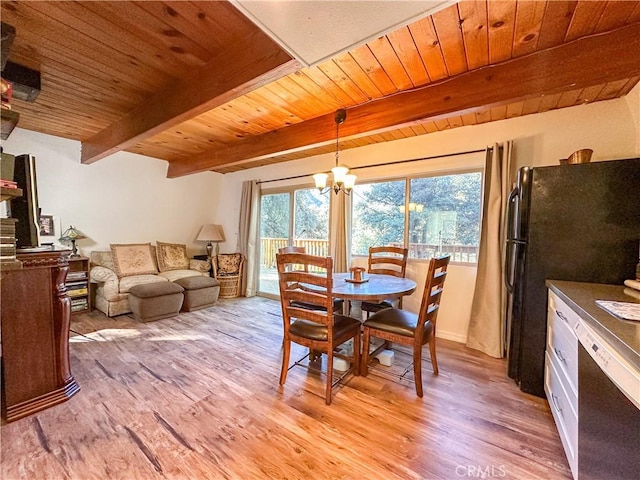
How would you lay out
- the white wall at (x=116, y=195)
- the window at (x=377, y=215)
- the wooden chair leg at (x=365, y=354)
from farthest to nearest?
the white wall at (x=116, y=195)
the window at (x=377, y=215)
the wooden chair leg at (x=365, y=354)

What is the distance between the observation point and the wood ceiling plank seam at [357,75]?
1.86 m

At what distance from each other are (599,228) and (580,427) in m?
1.31

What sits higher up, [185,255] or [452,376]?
[185,255]

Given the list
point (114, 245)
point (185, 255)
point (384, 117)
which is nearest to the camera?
point (384, 117)

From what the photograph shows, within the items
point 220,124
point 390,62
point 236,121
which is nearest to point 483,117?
point 390,62

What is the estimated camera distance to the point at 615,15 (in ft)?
4.81

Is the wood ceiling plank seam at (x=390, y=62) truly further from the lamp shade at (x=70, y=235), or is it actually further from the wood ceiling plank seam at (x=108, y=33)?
the lamp shade at (x=70, y=235)

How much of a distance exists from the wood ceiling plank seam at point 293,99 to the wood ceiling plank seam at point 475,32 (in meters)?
1.23

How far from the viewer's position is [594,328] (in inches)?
44.1

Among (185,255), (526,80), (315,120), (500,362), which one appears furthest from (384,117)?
(185,255)

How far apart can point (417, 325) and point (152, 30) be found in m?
2.62

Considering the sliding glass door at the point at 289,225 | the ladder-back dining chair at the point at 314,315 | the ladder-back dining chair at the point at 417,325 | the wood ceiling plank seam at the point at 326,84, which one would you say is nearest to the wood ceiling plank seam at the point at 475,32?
the wood ceiling plank seam at the point at 326,84

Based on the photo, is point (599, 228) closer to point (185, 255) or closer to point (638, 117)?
point (638, 117)

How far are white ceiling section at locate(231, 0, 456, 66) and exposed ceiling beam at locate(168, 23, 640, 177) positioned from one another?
3.55ft
